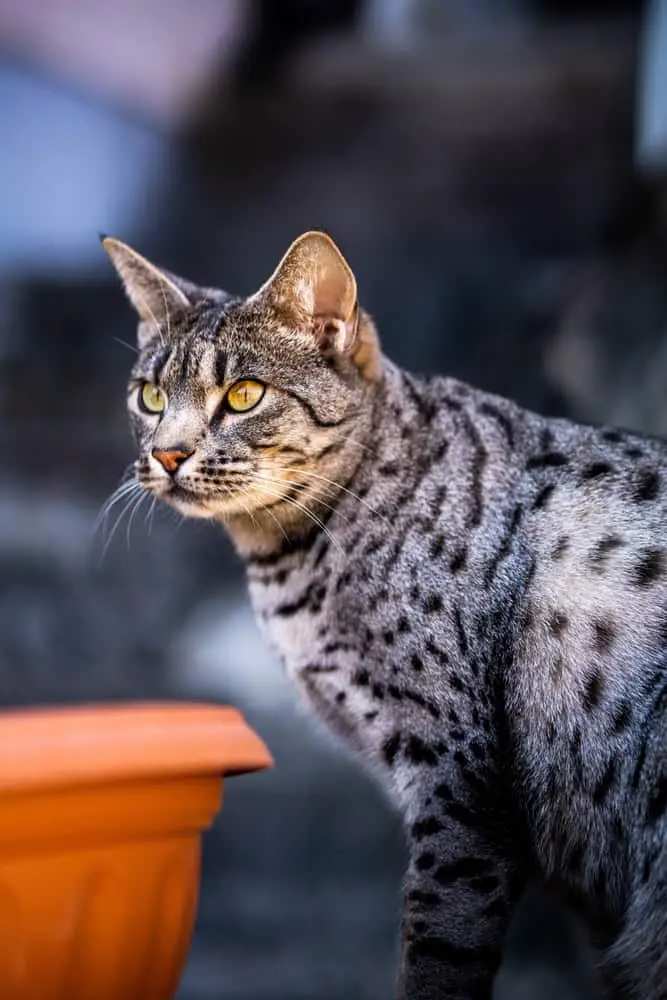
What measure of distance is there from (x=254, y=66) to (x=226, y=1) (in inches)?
6.9

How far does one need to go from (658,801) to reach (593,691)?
16 centimetres

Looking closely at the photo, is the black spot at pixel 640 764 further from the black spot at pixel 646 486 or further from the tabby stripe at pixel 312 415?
the tabby stripe at pixel 312 415

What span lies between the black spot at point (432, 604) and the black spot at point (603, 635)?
21 cm

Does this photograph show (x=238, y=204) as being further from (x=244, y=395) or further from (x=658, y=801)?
(x=658, y=801)

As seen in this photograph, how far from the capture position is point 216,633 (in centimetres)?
283

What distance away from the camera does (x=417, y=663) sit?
4.88 ft

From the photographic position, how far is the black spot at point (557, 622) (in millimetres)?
1496

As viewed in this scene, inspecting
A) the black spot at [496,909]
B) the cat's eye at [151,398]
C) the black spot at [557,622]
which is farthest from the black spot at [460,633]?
the cat's eye at [151,398]

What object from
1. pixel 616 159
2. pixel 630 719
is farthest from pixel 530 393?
pixel 630 719

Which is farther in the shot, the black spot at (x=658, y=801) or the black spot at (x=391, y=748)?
the black spot at (x=391, y=748)

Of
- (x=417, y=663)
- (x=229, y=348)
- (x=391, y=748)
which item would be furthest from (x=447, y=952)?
(x=229, y=348)

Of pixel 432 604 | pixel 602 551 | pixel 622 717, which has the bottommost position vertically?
pixel 622 717

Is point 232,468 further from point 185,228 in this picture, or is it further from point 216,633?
point 185,228

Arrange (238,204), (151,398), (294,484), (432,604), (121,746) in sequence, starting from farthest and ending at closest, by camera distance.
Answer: (238,204)
(151,398)
(294,484)
(432,604)
(121,746)
